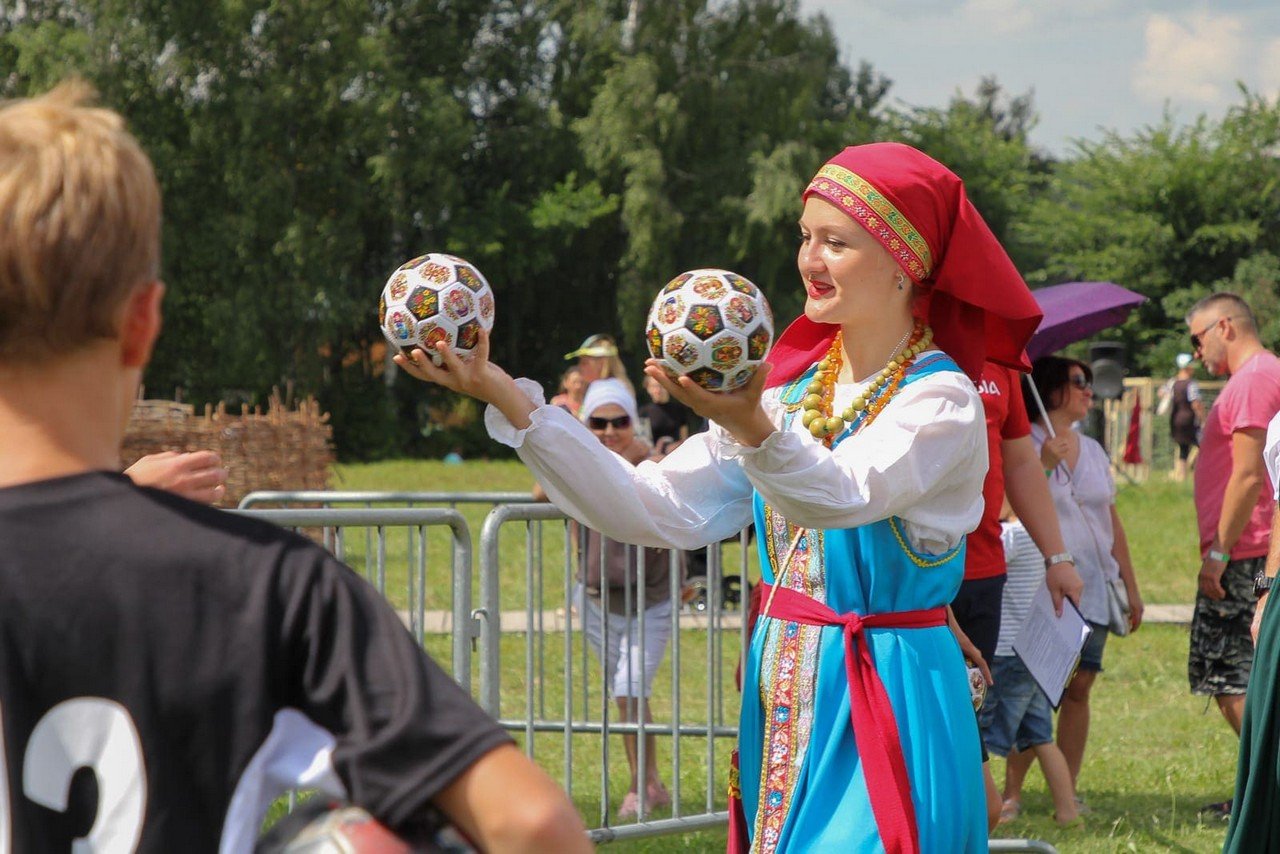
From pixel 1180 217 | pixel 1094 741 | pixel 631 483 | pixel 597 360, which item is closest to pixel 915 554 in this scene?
pixel 631 483

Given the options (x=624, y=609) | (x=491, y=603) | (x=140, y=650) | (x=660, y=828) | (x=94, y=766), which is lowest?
(x=660, y=828)

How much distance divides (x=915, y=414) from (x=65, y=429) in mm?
1898

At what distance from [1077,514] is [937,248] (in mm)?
3682

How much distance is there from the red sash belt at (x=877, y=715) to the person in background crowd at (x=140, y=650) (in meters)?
1.69

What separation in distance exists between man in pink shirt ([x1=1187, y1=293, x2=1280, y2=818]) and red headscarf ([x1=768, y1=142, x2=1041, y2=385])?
3339 mm

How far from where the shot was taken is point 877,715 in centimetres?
312

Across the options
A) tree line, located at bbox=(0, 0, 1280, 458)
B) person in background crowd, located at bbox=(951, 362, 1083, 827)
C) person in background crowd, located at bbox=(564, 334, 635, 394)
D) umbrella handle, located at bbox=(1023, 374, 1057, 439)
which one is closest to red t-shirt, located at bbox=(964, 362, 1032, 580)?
person in background crowd, located at bbox=(951, 362, 1083, 827)

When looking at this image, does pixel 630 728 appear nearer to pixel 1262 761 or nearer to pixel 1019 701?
pixel 1019 701

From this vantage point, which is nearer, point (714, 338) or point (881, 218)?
point (714, 338)

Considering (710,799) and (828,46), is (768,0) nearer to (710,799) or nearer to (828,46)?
(828,46)

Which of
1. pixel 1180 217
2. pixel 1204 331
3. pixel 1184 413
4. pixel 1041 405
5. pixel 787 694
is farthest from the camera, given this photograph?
pixel 1180 217

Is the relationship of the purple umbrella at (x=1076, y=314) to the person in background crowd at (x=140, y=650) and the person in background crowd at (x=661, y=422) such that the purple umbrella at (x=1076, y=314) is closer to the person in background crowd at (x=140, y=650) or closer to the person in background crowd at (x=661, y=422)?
the person in background crowd at (x=661, y=422)

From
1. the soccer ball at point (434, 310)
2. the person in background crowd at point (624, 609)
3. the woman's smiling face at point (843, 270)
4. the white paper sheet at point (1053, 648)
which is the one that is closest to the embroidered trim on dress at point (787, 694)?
the woman's smiling face at point (843, 270)

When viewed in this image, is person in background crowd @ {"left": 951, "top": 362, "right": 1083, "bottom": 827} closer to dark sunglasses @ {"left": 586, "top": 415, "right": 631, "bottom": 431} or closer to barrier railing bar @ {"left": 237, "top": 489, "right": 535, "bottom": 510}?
barrier railing bar @ {"left": 237, "top": 489, "right": 535, "bottom": 510}
